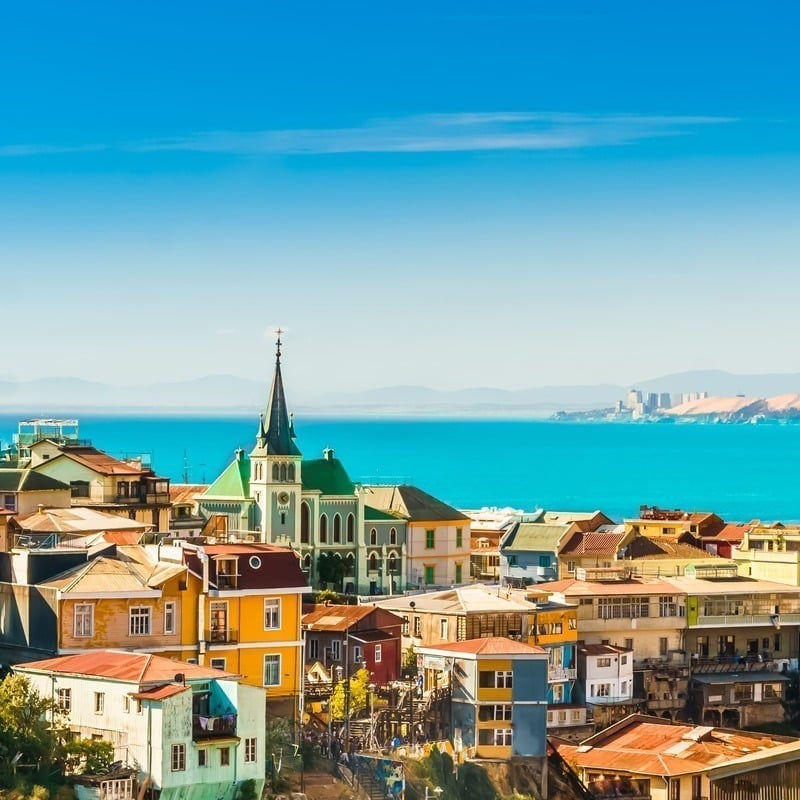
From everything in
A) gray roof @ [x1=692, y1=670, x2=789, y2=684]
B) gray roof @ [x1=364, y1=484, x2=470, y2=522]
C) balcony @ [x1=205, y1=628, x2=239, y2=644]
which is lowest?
gray roof @ [x1=692, y1=670, x2=789, y2=684]

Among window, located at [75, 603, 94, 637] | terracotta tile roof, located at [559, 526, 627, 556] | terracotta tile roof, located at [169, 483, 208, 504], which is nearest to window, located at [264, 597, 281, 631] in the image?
window, located at [75, 603, 94, 637]

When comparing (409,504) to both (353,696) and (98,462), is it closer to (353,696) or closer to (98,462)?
(98,462)

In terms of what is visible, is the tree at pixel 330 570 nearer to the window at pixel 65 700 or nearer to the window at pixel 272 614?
the window at pixel 272 614

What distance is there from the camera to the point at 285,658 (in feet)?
129

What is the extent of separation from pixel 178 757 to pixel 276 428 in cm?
3098

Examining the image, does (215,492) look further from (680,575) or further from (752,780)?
(752,780)

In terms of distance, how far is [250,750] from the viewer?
1330 inches

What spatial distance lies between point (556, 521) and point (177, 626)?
31.5m

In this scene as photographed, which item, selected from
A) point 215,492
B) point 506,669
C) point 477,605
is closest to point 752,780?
point 506,669

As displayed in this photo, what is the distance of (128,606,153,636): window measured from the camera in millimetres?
37031

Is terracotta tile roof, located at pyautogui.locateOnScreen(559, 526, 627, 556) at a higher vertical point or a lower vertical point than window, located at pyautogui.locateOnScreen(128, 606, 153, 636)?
higher

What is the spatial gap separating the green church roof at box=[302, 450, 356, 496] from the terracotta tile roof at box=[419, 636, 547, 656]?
21.7 metres

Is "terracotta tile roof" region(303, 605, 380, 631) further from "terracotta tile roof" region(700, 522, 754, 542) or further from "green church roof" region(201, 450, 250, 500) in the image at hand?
"terracotta tile roof" region(700, 522, 754, 542)

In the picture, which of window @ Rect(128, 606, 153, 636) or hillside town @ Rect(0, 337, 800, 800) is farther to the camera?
window @ Rect(128, 606, 153, 636)
